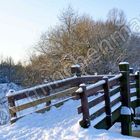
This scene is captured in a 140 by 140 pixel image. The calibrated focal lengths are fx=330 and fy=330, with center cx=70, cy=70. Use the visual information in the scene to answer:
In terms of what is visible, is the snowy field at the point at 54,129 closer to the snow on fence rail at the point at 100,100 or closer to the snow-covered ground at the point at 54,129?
the snow-covered ground at the point at 54,129

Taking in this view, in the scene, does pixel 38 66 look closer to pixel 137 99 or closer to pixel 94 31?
pixel 94 31

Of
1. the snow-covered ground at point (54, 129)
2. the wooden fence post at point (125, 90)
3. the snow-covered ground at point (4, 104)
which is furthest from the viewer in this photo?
the snow-covered ground at point (4, 104)

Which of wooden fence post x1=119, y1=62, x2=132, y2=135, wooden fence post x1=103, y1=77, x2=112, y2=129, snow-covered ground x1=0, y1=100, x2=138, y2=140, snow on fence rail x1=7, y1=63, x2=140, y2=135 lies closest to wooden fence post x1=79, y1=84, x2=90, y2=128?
Answer: snow on fence rail x1=7, y1=63, x2=140, y2=135

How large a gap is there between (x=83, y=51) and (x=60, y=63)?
199cm

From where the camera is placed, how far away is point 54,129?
278 inches

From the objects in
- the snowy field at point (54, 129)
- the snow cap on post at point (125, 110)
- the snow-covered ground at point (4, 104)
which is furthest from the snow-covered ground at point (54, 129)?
the snow-covered ground at point (4, 104)

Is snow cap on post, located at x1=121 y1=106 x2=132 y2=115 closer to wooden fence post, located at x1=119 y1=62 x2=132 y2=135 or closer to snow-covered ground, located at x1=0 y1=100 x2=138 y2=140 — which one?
wooden fence post, located at x1=119 y1=62 x2=132 y2=135

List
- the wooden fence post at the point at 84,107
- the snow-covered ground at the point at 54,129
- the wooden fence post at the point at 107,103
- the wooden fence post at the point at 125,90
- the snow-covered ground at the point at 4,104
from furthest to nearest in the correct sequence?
1. the snow-covered ground at the point at 4,104
2. the wooden fence post at the point at 125,90
3. the wooden fence post at the point at 107,103
4. the wooden fence post at the point at 84,107
5. the snow-covered ground at the point at 54,129

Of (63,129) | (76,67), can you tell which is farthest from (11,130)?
(76,67)

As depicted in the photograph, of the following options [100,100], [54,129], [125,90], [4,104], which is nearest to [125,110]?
[125,90]

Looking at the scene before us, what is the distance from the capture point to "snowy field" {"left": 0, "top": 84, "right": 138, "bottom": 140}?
6.21m

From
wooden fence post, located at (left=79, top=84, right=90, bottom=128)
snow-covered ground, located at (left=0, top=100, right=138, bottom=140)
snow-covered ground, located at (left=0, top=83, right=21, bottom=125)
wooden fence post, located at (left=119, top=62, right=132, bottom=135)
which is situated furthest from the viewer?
snow-covered ground, located at (left=0, top=83, right=21, bottom=125)

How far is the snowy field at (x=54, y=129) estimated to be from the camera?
20.4 ft

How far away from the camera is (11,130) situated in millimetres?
7551
